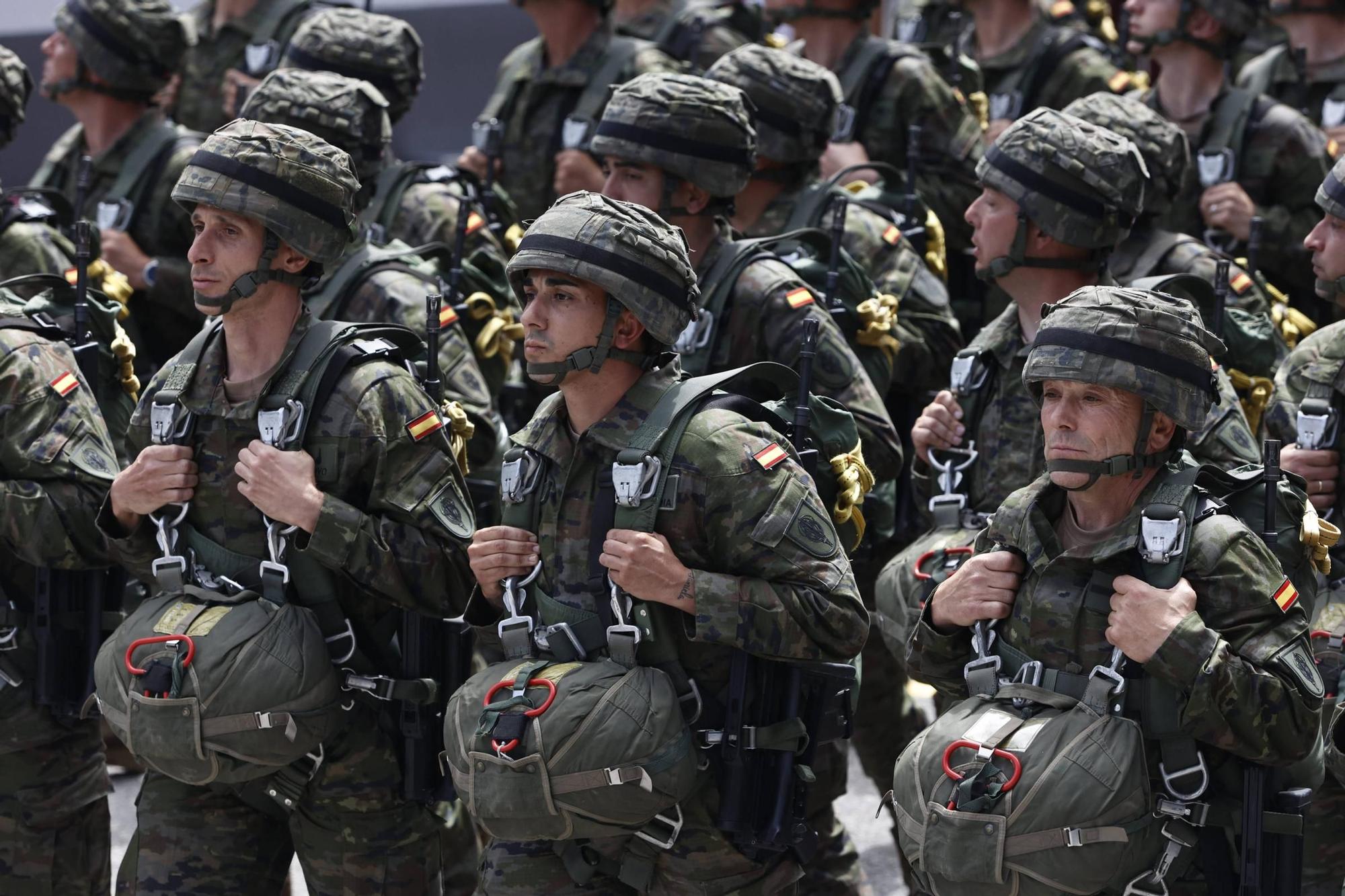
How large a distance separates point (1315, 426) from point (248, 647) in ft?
11.0

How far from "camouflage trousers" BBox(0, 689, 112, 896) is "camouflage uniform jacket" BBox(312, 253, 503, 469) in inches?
69.4

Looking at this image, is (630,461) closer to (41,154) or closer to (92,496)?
(92,496)

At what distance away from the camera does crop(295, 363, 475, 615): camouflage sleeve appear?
6.20m

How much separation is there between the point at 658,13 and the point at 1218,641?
7751mm

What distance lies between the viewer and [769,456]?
5699 millimetres

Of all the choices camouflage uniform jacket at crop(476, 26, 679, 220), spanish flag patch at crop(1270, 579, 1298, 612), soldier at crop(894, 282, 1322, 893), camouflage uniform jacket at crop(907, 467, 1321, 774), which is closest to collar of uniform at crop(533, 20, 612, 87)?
camouflage uniform jacket at crop(476, 26, 679, 220)

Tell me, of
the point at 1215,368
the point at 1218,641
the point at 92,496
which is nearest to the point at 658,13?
the point at 92,496

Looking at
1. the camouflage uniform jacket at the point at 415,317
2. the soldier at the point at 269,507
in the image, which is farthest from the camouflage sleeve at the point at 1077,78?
the soldier at the point at 269,507

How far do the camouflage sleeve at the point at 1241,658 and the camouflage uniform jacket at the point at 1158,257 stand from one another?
2.36 meters

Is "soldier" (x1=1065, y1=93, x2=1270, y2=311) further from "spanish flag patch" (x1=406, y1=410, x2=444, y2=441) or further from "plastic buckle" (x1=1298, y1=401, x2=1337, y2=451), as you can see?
"spanish flag patch" (x1=406, y1=410, x2=444, y2=441)

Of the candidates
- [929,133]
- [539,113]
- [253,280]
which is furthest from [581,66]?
[253,280]

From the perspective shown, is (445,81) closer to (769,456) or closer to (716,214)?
(716,214)

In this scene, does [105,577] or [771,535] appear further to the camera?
[105,577]

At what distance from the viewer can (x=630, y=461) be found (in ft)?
18.4
